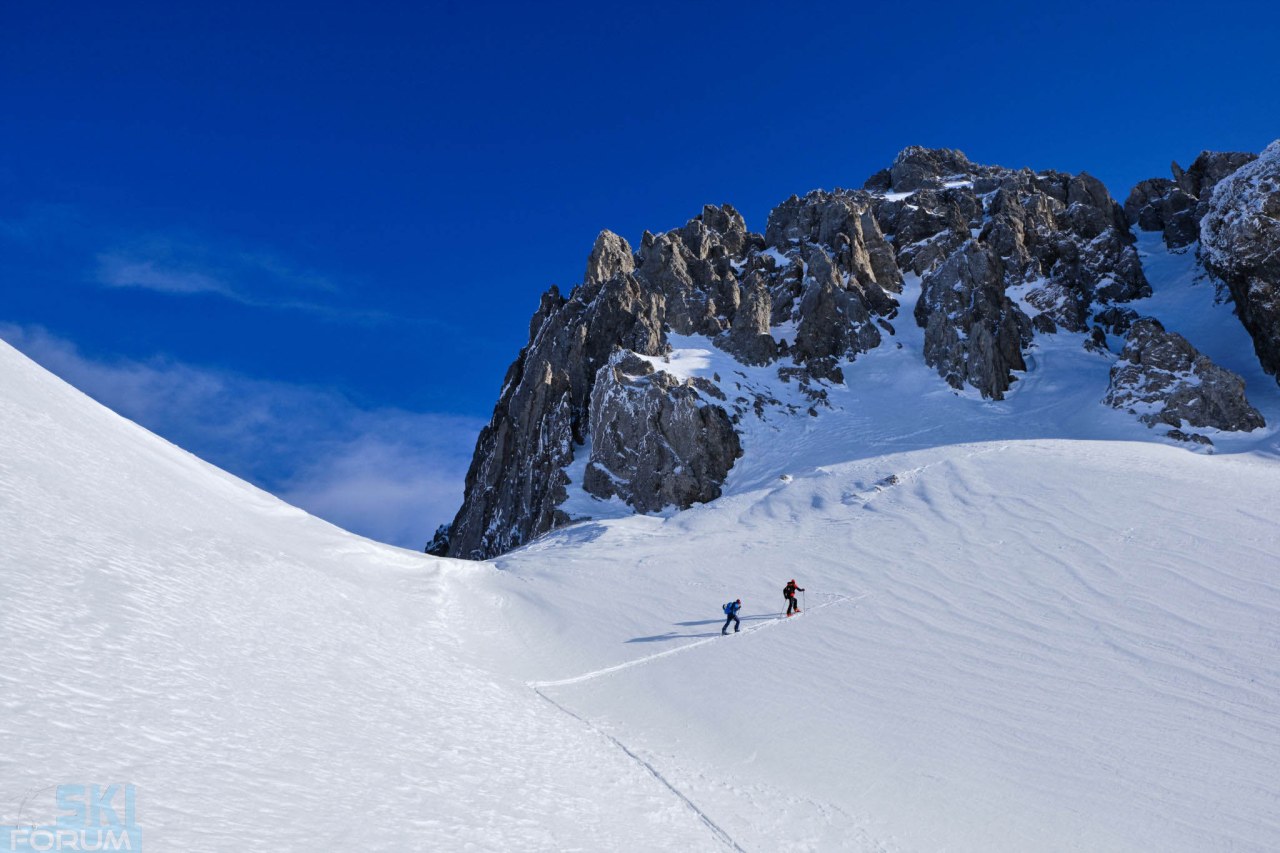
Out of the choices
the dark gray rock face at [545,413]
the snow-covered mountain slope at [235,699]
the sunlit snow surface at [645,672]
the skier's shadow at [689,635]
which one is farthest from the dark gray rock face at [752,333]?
the snow-covered mountain slope at [235,699]

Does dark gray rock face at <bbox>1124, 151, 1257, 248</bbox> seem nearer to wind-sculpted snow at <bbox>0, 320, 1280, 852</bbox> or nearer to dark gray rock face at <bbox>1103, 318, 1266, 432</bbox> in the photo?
dark gray rock face at <bbox>1103, 318, 1266, 432</bbox>

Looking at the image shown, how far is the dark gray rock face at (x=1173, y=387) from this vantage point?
45812 mm

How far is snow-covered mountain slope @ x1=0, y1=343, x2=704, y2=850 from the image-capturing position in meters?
6.65

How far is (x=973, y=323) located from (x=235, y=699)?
70454 millimetres

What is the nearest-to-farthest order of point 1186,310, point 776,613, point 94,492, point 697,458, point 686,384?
1. point 94,492
2. point 776,613
3. point 697,458
4. point 686,384
5. point 1186,310

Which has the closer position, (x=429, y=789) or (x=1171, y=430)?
(x=429, y=789)

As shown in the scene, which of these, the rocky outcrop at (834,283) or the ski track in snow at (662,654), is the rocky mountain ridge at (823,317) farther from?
the ski track in snow at (662,654)

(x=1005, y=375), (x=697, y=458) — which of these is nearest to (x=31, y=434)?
(x=697, y=458)

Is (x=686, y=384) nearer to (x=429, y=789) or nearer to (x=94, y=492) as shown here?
(x=94, y=492)

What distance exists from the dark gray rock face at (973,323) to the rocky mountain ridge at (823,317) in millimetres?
210

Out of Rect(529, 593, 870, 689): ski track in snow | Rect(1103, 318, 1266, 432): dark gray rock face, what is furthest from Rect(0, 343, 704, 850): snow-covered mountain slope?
Rect(1103, 318, 1266, 432): dark gray rock face

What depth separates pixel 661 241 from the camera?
83.4 meters

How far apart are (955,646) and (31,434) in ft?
82.7

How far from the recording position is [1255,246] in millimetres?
51000
